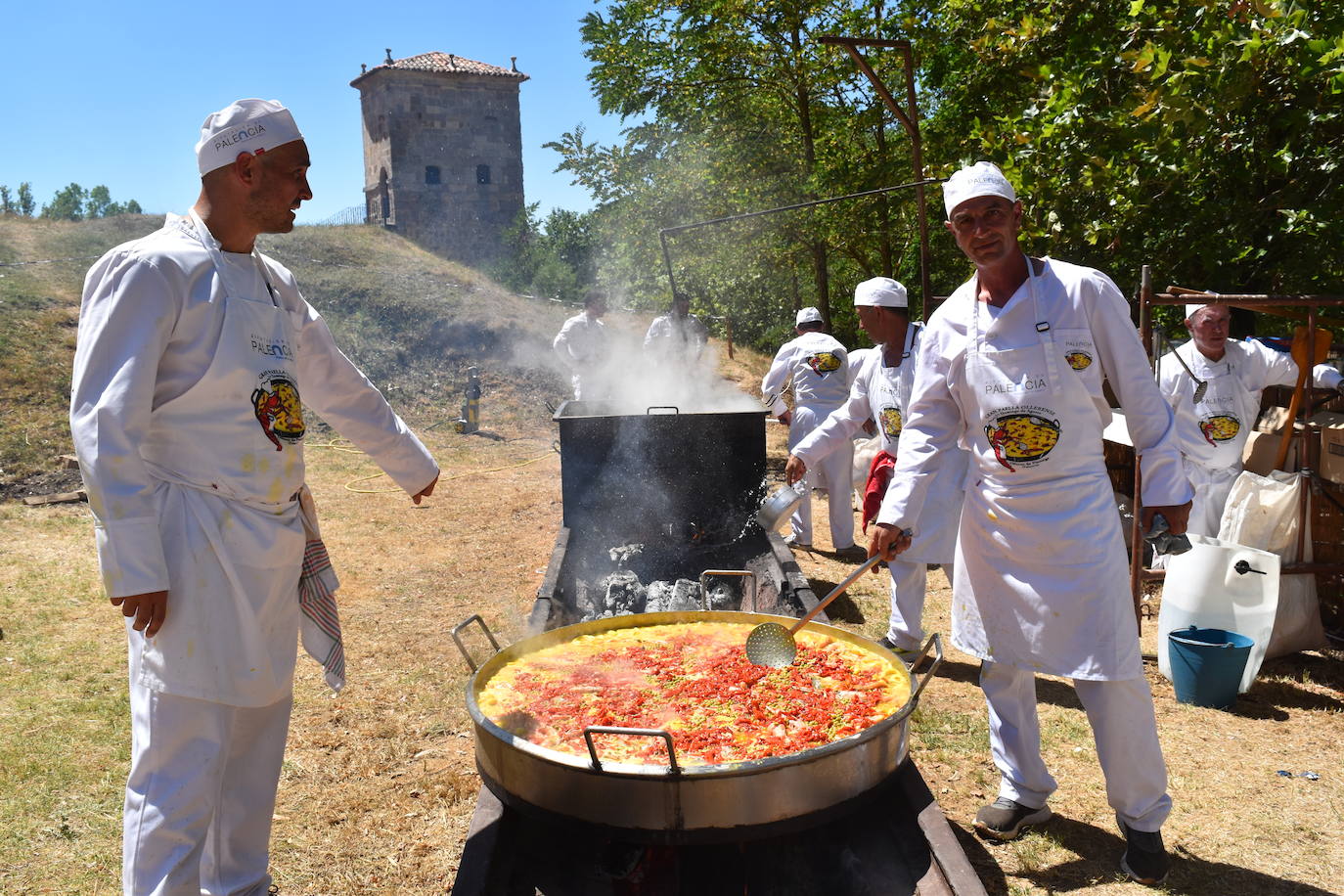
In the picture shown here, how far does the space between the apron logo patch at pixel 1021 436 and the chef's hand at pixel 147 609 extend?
8.94 feet

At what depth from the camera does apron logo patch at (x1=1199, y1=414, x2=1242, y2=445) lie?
6.58m

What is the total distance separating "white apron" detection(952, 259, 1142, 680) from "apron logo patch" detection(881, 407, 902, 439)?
239cm

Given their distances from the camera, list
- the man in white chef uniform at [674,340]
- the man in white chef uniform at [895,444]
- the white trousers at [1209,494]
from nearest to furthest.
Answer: the man in white chef uniform at [895,444] → the white trousers at [1209,494] → the man in white chef uniform at [674,340]

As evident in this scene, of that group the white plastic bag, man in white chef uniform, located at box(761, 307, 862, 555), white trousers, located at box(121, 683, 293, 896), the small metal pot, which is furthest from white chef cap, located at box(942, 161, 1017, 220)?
man in white chef uniform, located at box(761, 307, 862, 555)

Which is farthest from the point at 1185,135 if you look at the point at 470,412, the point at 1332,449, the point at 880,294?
the point at 470,412

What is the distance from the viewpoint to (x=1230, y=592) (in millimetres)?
5070

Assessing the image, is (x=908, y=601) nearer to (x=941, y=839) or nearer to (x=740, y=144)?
(x=941, y=839)

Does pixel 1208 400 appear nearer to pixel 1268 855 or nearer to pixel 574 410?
pixel 1268 855

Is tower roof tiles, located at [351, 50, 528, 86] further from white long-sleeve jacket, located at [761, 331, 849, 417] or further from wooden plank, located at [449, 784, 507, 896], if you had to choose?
wooden plank, located at [449, 784, 507, 896]

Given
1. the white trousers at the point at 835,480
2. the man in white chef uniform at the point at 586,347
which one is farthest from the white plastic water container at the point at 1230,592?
the man in white chef uniform at the point at 586,347

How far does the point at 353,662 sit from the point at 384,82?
41857mm

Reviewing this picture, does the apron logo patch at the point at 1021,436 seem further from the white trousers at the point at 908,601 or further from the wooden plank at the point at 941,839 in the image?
the white trousers at the point at 908,601

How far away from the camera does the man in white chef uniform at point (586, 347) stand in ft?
39.5

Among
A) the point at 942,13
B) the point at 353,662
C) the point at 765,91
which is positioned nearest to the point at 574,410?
the point at 353,662
